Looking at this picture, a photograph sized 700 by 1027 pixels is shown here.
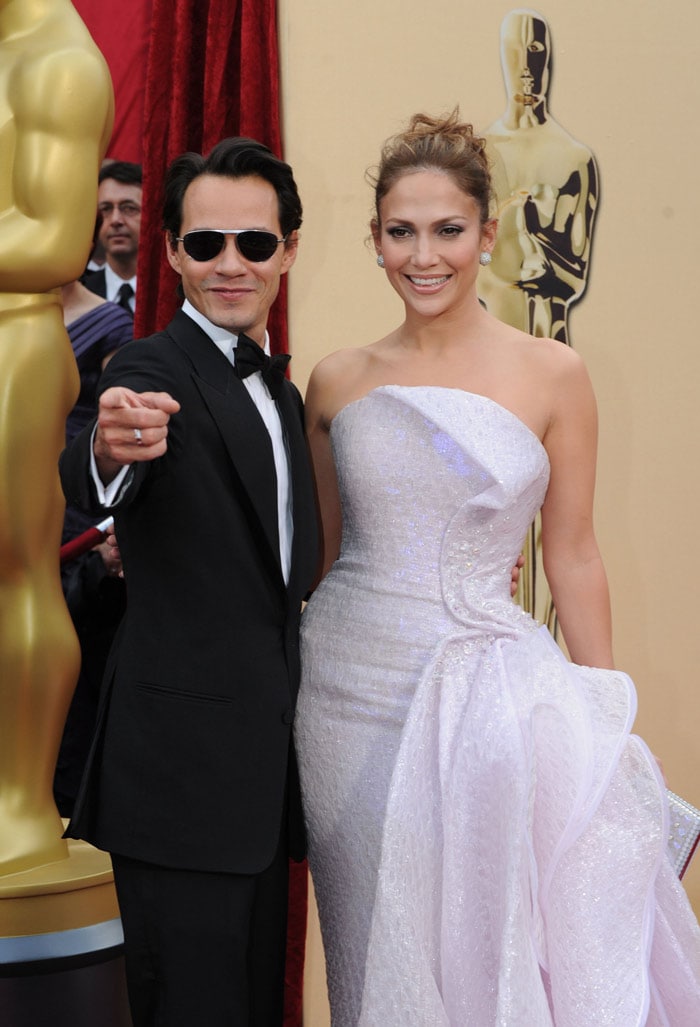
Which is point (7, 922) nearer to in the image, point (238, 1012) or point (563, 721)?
point (238, 1012)

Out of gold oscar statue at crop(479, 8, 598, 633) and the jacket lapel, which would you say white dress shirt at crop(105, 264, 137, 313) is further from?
the jacket lapel

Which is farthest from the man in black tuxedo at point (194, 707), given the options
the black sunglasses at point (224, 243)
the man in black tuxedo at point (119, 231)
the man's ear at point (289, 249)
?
the man in black tuxedo at point (119, 231)

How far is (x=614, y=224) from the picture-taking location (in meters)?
3.04

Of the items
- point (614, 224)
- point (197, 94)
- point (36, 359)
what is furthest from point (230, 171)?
point (614, 224)

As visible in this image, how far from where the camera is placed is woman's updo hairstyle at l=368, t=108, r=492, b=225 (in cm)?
187

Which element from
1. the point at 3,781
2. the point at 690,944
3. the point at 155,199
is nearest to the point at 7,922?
the point at 3,781

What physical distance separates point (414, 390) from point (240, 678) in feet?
1.69

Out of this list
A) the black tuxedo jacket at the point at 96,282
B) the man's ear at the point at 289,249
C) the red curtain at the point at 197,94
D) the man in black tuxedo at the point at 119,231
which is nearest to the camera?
the man's ear at the point at 289,249

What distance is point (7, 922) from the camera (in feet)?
6.78

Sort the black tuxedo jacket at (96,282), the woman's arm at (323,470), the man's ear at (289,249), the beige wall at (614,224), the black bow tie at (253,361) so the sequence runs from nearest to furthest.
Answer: the black bow tie at (253,361)
the man's ear at (289,249)
the woman's arm at (323,470)
the beige wall at (614,224)
the black tuxedo jacket at (96,282)

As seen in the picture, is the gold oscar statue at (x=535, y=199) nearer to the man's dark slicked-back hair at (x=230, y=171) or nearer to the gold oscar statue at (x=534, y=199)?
the gold oscar statue at (x=534, y=199)

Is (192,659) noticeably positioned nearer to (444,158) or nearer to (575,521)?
(575,521)

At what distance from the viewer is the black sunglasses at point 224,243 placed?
1747mm

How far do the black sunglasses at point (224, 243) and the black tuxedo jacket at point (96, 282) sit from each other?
62.0 inches
